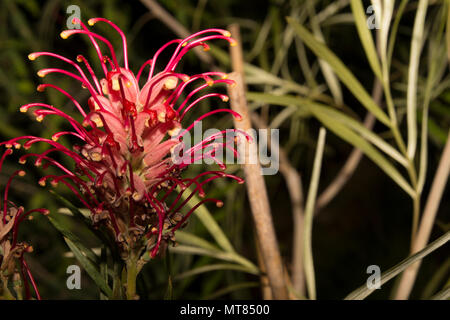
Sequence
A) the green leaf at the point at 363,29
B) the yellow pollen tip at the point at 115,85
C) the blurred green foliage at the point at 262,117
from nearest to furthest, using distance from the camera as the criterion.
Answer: the yellow pollen tip at the point at 115,85
the green leaf at the point at 363,29
the blurred green foliage at the point at 262,117

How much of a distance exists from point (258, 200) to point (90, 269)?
14cm

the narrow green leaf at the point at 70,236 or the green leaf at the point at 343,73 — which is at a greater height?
the green leaf at the point at 343,73

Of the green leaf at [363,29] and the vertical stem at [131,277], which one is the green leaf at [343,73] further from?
the vertical stem at [131,277]

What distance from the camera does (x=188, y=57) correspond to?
1.27 m

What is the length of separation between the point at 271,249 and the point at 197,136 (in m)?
0.13

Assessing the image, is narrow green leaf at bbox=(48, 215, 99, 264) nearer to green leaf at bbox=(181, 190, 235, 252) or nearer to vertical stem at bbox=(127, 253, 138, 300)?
vertical stem at bbox=(127, 253, 138, 300)

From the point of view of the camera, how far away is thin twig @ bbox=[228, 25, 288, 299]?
0.41m

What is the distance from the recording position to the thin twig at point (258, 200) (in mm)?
407

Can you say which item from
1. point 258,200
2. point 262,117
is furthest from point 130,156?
point 262,117

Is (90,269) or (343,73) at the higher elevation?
(343,73)

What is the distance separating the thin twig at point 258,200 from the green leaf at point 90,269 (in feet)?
0.44

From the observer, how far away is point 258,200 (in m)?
0.42

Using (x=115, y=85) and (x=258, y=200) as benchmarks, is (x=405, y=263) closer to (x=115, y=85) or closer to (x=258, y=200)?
(x=258, y=200)

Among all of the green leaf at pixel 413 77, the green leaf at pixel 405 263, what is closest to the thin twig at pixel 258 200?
the green leaf at pixel 405 263
